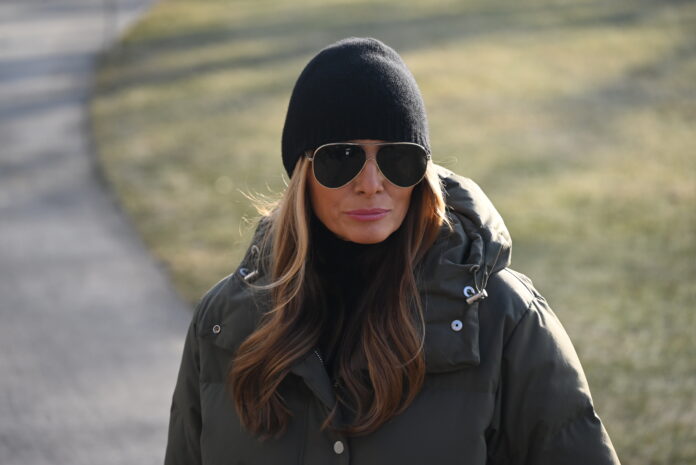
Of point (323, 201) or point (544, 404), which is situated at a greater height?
point (323, 201)

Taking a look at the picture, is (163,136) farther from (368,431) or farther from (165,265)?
(368,431)

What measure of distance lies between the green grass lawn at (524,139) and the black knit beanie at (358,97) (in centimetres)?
226

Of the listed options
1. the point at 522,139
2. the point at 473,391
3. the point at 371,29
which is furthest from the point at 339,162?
the point at 371,29

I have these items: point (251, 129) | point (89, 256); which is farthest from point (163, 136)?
point (89, 256)

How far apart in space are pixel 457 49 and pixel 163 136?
5515mm

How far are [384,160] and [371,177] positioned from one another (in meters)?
0.05

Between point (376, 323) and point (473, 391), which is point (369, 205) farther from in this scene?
point (473, 391)

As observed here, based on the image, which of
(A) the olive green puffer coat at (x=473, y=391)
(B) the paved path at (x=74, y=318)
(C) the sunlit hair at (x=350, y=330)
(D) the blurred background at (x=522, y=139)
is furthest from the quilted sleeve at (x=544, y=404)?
(B) the paved path at (x=74, y=318)

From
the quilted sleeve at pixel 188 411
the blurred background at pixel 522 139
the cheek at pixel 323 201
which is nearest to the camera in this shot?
the cheek at pixel 323 201

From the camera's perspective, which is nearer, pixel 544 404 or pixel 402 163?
pixel 544 404

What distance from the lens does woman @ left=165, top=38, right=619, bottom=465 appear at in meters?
2.15

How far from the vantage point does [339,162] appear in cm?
230

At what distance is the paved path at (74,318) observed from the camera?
5023 millimetres

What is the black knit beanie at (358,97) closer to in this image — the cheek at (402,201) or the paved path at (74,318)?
the cheek at (402,201)
